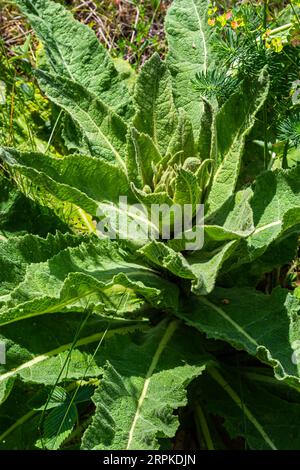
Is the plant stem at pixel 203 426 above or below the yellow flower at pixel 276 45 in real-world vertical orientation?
below

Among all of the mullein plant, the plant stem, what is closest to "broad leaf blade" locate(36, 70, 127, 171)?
the mullein plant

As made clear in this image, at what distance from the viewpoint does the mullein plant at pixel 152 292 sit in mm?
1986

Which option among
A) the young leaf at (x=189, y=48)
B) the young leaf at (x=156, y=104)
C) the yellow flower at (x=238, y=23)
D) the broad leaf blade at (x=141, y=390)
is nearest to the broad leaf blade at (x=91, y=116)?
the young leaf at (x=156, y=104)

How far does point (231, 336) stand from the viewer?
2.03 m

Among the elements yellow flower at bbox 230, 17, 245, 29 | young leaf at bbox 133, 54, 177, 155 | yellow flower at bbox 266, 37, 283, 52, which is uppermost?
yellow flower at bbox 230, 17, 245, 29

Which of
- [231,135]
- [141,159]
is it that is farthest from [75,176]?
[231,135]

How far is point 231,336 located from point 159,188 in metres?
0.52

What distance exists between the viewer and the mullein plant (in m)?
1.99

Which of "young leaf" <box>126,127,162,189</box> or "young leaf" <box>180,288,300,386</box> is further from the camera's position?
"young leaf" <box>126,127,162,189</box>

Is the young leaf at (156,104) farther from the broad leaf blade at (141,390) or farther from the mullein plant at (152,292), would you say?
the broad leaf blade at (141,390)

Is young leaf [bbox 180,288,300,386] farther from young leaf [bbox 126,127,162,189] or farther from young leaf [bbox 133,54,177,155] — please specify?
young leaf [bbox 133,54,177,155]

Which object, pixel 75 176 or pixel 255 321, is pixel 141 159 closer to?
pixel 75 176

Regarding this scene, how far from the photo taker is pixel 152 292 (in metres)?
2.11
